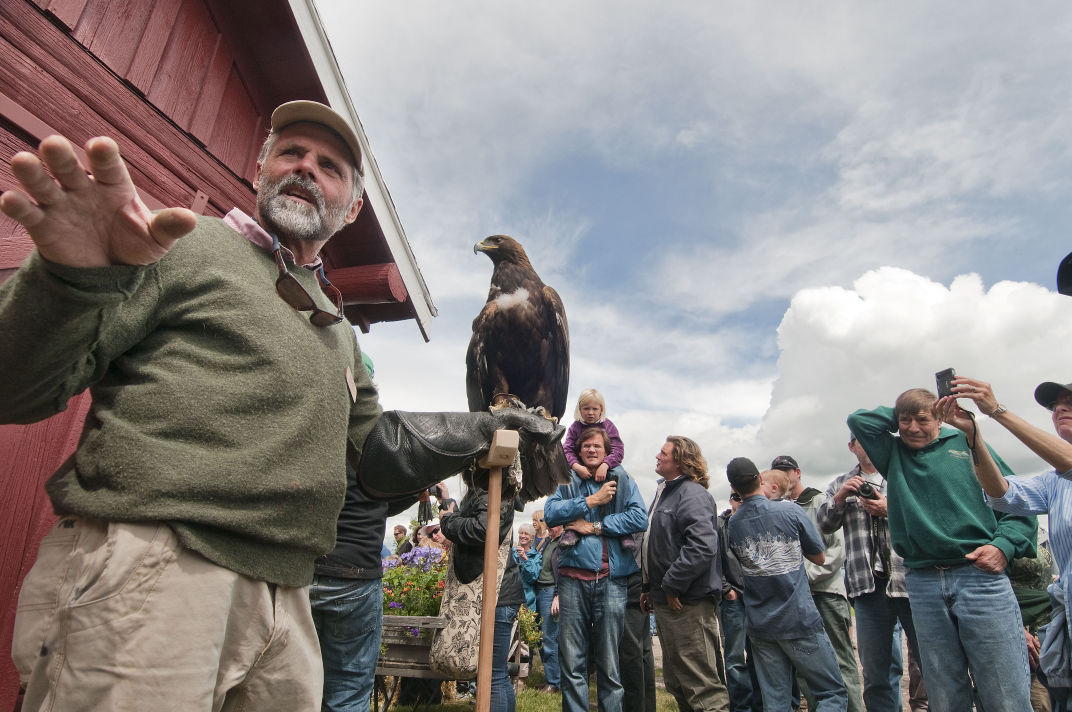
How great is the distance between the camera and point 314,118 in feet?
6.41

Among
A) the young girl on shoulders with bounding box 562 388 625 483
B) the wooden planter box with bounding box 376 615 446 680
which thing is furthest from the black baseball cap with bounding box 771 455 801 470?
the wooden planter box with bounding box 376 615 446 680

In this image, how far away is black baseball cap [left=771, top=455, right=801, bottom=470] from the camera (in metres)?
6.42

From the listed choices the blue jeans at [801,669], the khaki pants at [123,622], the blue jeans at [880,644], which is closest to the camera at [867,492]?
the blue jeans at [880,644]

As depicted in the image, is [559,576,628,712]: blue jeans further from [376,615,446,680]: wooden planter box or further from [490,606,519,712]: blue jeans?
[376,615,446,680]: wooden planter box

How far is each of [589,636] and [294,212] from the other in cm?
401

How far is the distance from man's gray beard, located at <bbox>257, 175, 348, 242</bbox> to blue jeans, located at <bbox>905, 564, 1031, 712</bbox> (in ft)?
12.4

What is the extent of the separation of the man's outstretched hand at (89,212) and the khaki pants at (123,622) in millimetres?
539

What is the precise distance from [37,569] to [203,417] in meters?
0.42

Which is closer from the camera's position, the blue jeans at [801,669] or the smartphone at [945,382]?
the smartphone at [945,382]

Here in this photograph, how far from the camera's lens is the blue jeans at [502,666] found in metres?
4.24

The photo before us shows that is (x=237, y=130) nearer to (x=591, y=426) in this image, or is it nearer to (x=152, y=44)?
(x=152, y=44)

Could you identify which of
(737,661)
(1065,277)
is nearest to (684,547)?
(737,661)

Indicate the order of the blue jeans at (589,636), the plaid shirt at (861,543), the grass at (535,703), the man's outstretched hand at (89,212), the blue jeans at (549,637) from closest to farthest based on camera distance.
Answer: the man's outstretched hand at (89,212)
the blue jeans at (589,636)
the plaid shirt at (861,543)
the grass at (535,703)
the blue jeans at (549,637)

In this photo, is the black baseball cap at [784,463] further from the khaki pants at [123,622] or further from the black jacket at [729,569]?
the khaki pants at [123,622]
